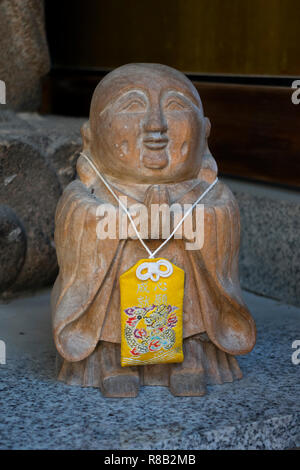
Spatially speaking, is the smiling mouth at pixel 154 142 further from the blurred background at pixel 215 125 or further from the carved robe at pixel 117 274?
the blurred background at pixel 215 125

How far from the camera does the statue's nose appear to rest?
2.42 metres

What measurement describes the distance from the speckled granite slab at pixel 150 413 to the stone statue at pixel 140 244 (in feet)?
0.28

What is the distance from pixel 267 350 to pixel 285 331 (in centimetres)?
28

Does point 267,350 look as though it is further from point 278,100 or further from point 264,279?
point 278,100

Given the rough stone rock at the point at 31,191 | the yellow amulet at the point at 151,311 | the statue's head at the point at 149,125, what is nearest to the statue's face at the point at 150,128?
the statue's head at the point at 149,125

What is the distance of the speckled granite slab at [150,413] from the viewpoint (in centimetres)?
222

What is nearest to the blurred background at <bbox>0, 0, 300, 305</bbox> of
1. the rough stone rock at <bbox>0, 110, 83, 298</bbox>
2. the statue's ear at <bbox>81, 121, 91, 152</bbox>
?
the rough stone rock at <bbox>0, 110, 83, 298</bbox>

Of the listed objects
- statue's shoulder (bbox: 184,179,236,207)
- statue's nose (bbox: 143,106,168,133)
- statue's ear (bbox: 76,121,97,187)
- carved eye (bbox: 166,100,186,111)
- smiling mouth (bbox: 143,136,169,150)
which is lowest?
statue's shoulder (bbox: 184,179,236,207)

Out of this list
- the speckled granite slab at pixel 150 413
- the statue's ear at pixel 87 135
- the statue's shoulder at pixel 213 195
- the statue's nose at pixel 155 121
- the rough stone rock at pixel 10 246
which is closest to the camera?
the speckled granite slab at pixel 150 413

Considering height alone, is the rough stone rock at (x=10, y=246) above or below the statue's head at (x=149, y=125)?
below

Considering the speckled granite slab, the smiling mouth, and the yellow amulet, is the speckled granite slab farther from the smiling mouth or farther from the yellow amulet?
the smiling mouth

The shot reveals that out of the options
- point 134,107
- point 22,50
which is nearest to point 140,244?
point 134,107

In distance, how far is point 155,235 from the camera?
2.43 metres

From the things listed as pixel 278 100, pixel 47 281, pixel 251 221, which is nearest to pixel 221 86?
pixel 278 100
